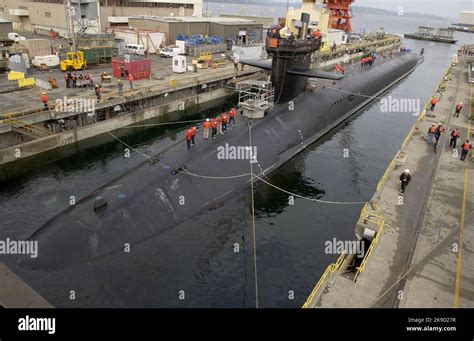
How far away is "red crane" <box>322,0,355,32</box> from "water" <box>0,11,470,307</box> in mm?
67838

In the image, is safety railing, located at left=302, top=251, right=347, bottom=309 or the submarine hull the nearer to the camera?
safety railing, located at left=302, top=251, right=347, bottom=309

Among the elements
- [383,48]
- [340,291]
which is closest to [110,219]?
[340,291]

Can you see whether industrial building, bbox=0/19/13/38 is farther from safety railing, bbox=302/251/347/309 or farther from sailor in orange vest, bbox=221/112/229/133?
safety railing, bbox=302/251/347/309

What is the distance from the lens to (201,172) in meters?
22.5

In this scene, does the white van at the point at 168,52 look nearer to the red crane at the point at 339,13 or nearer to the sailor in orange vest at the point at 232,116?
the sailor in orange vest at the point at 232,116

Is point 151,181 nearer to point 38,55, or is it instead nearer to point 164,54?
point 38,55

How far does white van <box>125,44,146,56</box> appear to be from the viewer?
61844mm

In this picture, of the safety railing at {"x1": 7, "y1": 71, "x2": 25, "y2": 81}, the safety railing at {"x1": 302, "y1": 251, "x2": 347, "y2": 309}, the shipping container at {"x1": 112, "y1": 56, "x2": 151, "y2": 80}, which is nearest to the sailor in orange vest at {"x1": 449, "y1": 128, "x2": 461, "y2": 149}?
the safety railing at {"x1": 302, "y1": 251, "x2": 347, "y2": 309}

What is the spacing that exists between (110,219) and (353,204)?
15230 mm

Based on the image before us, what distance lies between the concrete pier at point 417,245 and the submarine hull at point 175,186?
8224 millimetres

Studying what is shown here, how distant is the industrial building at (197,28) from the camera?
7188 cm

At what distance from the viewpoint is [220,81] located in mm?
51625

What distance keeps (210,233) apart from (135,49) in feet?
164

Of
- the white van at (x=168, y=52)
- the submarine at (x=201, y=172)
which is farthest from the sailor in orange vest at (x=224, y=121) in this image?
the white van at (x=168, y=52)
